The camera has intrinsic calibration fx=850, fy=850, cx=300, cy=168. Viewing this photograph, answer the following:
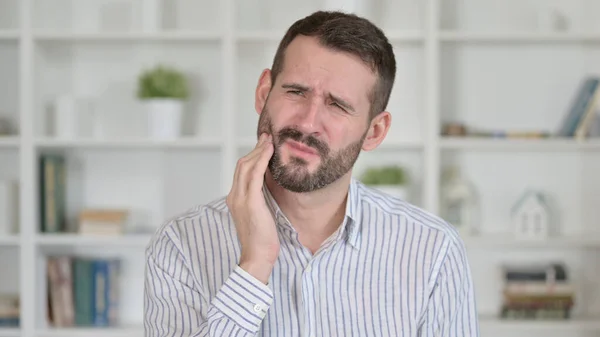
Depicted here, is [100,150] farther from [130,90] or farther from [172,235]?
[172,235]

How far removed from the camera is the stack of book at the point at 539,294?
3.34 m

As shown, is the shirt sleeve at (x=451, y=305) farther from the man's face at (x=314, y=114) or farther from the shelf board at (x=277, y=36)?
the shelf board at (x=277, y=36)

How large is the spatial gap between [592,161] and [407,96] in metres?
0.80

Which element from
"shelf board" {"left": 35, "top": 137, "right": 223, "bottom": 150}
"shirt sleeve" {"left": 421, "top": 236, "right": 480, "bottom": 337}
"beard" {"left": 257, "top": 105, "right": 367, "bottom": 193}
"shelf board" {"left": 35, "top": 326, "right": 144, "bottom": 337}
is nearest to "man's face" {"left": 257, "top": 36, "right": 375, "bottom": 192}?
"beard" {"left": 257, "top": 105, "right": 367, "bottom": 193}

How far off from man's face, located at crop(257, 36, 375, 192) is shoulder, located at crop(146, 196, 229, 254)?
0.67 ft

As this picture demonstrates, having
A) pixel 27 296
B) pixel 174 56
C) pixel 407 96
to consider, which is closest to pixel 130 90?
pixel 174 56

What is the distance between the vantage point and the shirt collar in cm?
170

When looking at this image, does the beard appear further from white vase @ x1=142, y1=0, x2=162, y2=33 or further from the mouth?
white vase @ x1=142, y1=0, x2=162, y2=33

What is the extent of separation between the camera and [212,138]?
3.30 meters

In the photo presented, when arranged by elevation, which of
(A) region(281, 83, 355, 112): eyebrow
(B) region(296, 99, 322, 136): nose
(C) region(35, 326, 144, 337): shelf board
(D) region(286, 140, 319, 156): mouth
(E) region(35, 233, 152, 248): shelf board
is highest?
(A) region(281, 83, 355, 112): eyebrow

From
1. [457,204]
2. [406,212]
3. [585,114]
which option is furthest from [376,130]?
[585,114]

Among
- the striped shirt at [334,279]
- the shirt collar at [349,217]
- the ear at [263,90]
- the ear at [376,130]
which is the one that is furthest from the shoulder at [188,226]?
the ear at [376,130]

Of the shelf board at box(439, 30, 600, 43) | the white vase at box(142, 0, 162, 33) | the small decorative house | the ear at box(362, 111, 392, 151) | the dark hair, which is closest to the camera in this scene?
the dark hair

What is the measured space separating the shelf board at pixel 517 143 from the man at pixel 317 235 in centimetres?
156
